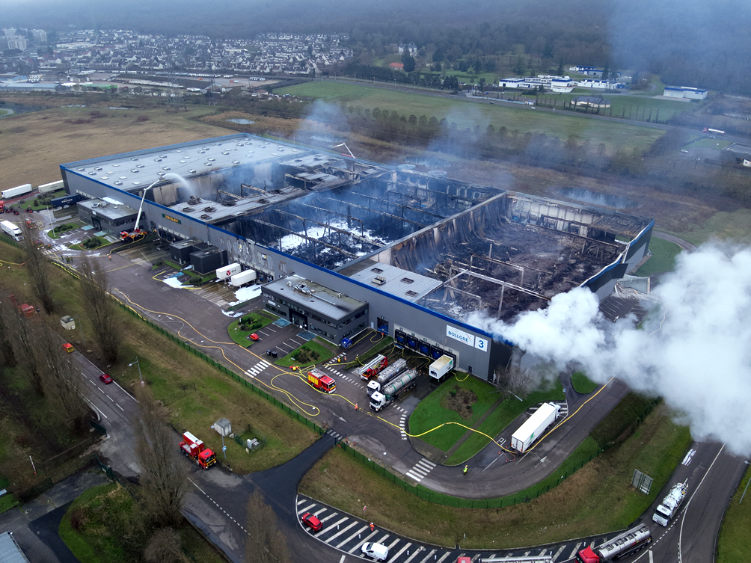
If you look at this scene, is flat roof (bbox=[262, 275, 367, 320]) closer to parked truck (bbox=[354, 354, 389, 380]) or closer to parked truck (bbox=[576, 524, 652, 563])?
parked truck (bbox=[354, 354, 389, 380])

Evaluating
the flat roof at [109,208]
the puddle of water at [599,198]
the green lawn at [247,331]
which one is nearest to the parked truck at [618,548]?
the green lawn at [247,331]

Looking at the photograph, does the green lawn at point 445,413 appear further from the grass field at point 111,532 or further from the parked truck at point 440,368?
the grass field at point 111,532

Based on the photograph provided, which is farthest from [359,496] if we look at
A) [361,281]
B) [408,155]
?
[408,155]

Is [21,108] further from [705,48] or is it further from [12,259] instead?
[705,48]

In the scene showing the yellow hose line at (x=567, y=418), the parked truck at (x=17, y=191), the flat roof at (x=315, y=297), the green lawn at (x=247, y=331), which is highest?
the parked truck at (x=17, y=191)

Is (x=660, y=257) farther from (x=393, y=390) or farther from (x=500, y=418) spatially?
(x=393, y=390)

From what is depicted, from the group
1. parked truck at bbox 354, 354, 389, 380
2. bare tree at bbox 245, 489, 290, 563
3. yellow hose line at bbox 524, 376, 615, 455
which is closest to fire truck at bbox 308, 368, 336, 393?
parked truck at bbox 354, 354, 389, 380

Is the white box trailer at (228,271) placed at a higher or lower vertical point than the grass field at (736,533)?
higher
